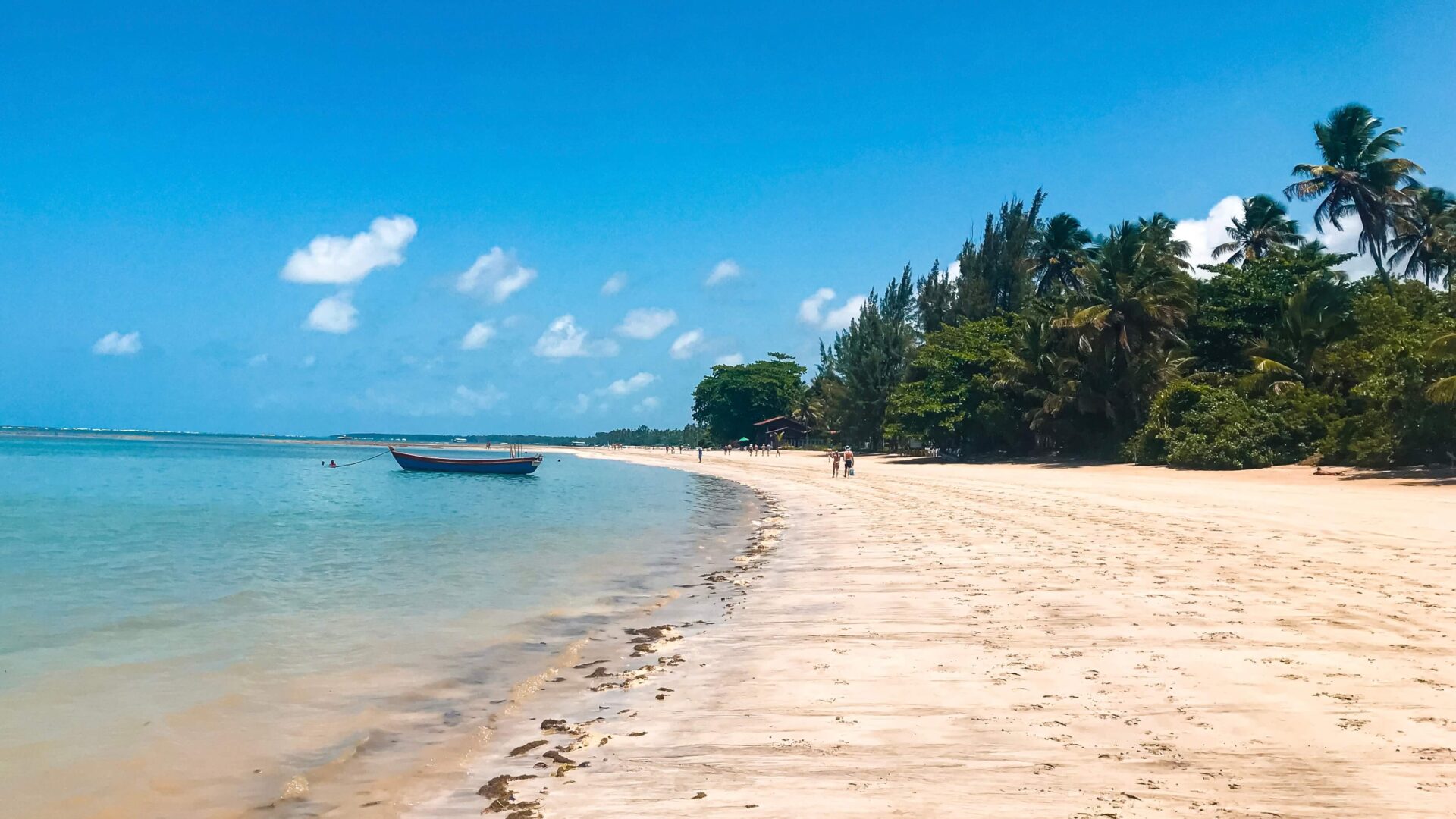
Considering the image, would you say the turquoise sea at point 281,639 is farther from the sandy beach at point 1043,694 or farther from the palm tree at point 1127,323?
the palm tree at point 1127,323

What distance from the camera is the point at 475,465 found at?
50.2 metres

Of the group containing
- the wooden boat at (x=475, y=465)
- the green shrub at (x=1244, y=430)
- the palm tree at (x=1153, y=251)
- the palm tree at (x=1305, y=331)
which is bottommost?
the wooden boat at (x=475, y=465)

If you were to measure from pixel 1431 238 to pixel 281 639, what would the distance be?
47.7 meters

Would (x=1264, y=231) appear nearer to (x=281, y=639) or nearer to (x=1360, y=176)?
(x=1360, y=176)

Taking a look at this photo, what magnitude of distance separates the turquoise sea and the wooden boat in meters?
26.3

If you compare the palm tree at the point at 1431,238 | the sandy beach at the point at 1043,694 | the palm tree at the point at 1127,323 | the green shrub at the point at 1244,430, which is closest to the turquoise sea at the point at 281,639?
the sandy beach at the point at 1043,694

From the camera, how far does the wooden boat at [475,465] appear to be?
49656 mm

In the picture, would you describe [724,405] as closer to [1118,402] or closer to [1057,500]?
[1118,402]

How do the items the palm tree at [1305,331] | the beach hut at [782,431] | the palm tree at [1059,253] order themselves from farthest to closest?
the beach hut at [782,431]
the palm tree at [1059,253]
the palm tree at [1305,331]

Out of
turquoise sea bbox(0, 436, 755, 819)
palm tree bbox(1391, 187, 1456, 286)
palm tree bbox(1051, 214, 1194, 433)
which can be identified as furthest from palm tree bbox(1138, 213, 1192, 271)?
turquoise sea bbox(0, 436, 755, 819)

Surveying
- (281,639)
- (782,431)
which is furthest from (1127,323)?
(782,431)

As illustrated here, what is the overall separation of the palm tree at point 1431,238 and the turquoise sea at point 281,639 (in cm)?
3553

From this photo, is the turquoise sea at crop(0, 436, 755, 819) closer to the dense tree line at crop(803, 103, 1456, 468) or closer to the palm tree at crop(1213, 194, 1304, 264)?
the dense tree line at crop(803, 103, 1456, 468)

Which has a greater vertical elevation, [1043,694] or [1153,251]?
[1153,251]
